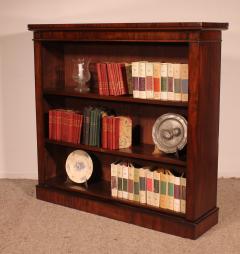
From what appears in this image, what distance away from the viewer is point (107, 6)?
3.87 meters

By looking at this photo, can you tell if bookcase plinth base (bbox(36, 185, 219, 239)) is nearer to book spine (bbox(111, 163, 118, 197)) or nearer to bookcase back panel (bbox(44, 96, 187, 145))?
book spine (bbox(111, 163, 118, 197))

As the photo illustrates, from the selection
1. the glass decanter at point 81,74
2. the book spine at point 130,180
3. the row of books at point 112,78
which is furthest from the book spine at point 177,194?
the glass decanter at point 81,74

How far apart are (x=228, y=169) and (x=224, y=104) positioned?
540 mm

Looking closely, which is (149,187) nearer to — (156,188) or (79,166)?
(156,188)

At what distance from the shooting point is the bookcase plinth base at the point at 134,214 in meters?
2.91

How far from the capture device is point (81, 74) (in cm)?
338

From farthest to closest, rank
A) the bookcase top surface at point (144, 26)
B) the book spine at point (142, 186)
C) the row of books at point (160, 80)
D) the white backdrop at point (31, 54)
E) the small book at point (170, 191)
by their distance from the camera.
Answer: the white backdrop at point (31, 54)
the book spine at point (142, 186)
the small book at point (170, 191)
the row of books at point (160, 80)
the bookcase top surface at point (144, 26)

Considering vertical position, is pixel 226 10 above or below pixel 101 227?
above

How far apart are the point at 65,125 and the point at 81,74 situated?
0.37 metres

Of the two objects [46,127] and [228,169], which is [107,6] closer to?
[46,127]

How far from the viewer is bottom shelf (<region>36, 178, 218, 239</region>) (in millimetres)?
2924

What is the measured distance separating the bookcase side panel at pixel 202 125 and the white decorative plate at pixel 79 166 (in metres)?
0.87

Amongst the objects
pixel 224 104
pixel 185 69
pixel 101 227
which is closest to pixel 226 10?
pixel 224 104

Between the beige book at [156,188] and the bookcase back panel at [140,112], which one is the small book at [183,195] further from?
the bookcase back panel at [140,112]
